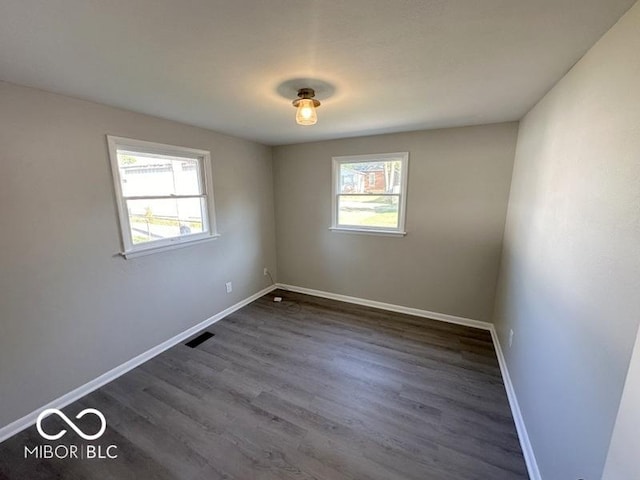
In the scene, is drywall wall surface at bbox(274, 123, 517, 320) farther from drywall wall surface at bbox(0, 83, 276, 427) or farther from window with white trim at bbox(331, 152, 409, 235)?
drywall wall surface at bbox(0, 83, 276, 427)

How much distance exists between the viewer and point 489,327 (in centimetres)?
298

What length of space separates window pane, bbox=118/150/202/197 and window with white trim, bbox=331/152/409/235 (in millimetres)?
1775

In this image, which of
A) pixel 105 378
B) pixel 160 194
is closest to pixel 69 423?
pixel 105 378

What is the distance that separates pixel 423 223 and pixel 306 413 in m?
2.36

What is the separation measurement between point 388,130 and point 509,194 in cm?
145

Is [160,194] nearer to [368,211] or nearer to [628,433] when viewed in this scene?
[368,211]

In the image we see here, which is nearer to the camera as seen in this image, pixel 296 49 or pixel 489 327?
pixel 296 49

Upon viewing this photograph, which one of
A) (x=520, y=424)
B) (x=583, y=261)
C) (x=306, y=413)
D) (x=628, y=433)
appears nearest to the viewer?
(x=628, y=433)

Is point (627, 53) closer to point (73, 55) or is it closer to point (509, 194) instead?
point (509, 194)

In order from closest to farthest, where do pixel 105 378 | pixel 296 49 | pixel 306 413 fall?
pixel 296 49 → pixel 306 413 → pixel 105 378

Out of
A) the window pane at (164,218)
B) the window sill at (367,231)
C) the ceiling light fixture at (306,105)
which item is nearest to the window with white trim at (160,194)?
the window pane at (164,218)

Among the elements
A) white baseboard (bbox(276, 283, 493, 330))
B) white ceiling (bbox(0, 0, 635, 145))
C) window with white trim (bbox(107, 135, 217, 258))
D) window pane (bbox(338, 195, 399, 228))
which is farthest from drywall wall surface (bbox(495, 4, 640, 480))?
window with white trim (bbox(107, 135, 217, 258))

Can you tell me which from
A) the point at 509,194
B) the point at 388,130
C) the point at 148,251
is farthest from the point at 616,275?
the point at 148,251

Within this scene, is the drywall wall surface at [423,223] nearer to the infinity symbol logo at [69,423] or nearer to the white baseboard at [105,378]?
the white baseboard at [105,378]
